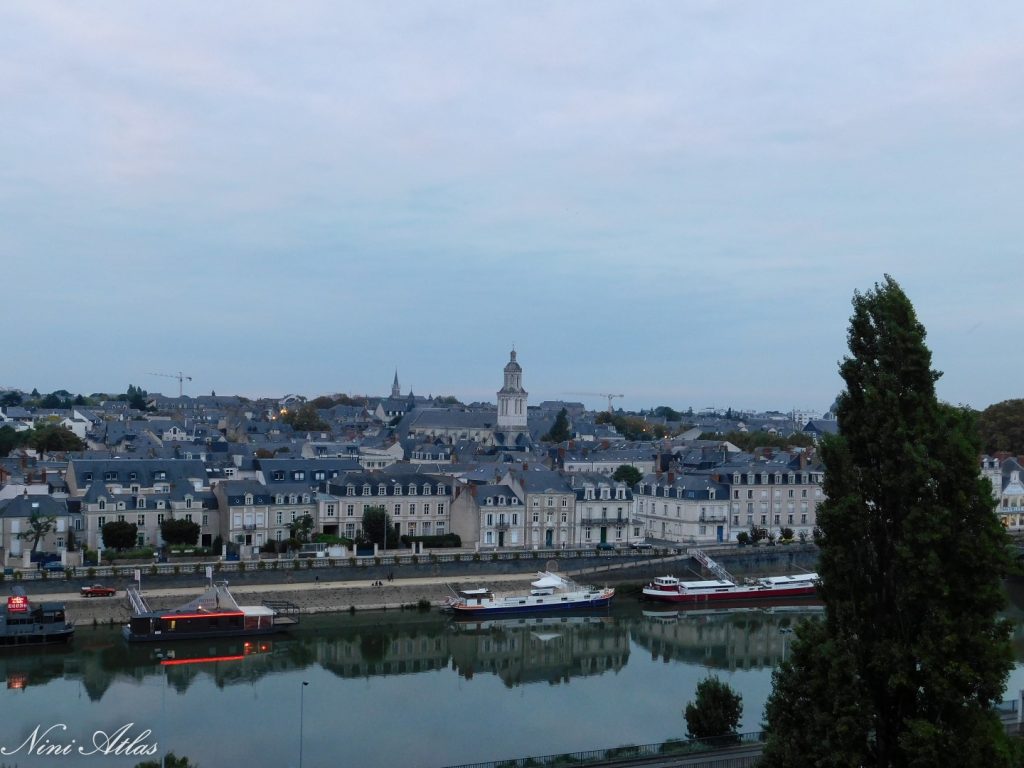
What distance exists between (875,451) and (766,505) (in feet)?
132

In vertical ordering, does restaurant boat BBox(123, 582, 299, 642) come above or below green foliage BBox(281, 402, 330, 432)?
below

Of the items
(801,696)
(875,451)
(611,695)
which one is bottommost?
(611,695)

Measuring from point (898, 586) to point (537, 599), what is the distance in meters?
26.8

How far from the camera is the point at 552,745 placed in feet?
79.6

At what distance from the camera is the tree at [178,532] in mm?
42906

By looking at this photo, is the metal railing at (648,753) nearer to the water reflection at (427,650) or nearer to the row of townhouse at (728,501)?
Answer: the water reflection at (427,650)

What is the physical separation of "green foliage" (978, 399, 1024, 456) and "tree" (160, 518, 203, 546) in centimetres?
5554

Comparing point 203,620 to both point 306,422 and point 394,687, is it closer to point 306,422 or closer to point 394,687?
point 394,687

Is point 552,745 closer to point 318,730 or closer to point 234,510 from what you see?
point 318,730

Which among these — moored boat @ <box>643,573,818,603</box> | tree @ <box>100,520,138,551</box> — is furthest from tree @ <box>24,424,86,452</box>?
moored boat @ <box>643,573,818,603</box>

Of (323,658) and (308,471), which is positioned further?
(308,471)

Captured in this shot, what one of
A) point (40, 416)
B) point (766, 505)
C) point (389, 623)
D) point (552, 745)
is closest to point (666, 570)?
point (766, 505)

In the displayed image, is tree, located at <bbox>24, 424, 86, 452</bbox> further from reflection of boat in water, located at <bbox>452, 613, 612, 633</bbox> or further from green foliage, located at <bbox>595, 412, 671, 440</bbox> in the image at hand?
green foliage, located at <bbox>595, 412, 671, 440</bbox>

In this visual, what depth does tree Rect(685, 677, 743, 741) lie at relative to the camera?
21.0 m
